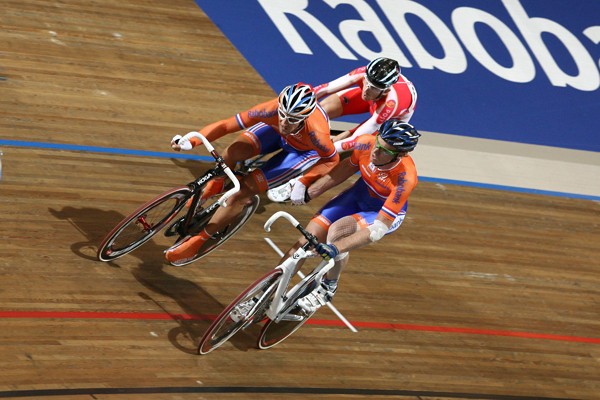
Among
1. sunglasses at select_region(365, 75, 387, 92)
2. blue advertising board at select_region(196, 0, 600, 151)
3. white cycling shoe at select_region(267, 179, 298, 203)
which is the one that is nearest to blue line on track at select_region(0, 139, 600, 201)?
blue advertising board at select_region(196, 0, 600, 151)

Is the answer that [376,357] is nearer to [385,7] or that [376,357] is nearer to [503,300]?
[503,300]

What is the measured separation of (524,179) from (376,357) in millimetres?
3879

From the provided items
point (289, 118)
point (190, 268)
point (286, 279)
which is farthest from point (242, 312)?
point (289, 118)

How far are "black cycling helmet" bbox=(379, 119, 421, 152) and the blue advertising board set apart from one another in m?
3.83

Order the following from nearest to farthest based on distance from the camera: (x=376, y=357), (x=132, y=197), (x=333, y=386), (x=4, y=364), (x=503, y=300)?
(x=4, y=364), (x=333, y=386), (x=376, y=357), (x=132, y=197), (x=503, y=300)

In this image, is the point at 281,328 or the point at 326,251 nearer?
the point at 326,251

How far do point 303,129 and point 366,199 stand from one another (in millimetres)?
632

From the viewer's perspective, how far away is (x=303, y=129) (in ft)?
20.9

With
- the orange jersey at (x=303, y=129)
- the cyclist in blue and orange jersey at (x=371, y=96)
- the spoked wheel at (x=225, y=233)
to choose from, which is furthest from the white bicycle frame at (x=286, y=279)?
the cyclist in blue and orange jersey at (x=371, y=96)

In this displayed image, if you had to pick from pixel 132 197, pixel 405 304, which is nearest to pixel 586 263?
pixel 405 304

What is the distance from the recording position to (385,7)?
1130 centimetres

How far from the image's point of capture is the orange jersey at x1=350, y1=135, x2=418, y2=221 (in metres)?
5.95

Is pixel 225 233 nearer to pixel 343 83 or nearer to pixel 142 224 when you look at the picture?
pixel 142 224

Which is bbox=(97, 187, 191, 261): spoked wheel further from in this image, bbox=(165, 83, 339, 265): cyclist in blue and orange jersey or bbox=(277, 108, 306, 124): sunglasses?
bbox=(277, 108, 306, 124): sunglasses
